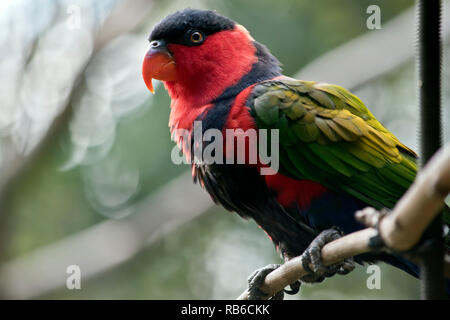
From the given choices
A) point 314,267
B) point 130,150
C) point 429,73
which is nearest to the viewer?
point 429,73

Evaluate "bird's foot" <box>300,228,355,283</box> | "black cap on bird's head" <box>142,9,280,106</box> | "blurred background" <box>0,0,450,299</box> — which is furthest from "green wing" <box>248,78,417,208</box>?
"blurred background" <box>0,0,450,299</box>

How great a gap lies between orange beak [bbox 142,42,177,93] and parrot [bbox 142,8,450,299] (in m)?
0.21

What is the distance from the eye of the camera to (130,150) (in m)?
6.38

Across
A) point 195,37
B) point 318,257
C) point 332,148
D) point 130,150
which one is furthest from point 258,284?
point 130,150

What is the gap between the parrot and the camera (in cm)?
259

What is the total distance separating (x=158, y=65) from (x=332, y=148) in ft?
4.12

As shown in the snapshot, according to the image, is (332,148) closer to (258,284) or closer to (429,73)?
(258,284)

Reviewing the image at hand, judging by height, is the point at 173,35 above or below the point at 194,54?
above

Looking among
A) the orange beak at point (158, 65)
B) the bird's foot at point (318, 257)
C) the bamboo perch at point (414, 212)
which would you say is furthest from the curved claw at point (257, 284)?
the orange beak at point (158, 65)

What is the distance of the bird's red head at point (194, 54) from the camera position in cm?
310

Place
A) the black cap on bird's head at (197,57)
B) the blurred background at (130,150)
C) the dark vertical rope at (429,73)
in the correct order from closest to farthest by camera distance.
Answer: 1. the dark vertical rope at (429,73)
2. the black cap on bird's head at (197,57)
3. the blurred background at (130,150)

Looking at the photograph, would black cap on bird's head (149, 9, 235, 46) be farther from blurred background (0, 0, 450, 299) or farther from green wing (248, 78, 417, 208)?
blurred background (0, 0, 450, 299)

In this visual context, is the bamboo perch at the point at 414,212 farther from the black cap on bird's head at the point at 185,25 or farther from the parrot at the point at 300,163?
the black cap on bird's head at the point at 185,25
